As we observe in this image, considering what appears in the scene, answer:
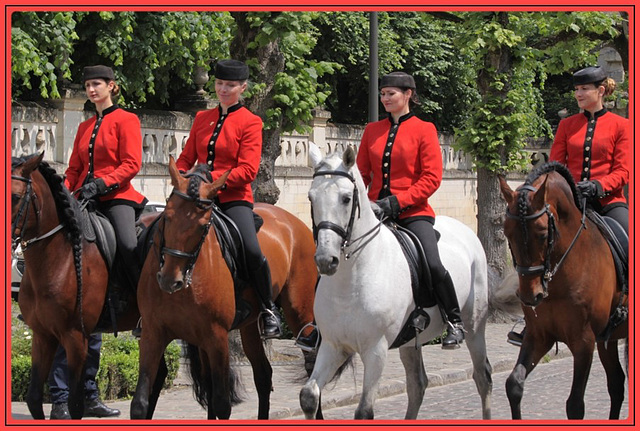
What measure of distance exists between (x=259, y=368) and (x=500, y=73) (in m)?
10.9

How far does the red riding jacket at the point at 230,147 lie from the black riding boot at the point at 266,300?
0.63 m

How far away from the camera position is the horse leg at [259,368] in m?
10.4

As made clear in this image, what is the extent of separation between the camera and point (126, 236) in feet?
32.9

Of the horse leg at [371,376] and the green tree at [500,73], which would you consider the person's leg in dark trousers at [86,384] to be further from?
the green tree at [500,73]

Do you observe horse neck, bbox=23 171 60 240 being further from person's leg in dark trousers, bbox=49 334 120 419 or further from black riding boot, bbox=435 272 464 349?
black riding boot, bbox=435 272 464 349

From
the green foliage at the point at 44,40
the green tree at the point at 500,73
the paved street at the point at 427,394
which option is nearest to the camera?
the paved street at the point at 427,394

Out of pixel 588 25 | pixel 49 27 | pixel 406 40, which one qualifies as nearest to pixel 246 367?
pixel 588 25

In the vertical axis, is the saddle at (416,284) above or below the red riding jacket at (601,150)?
below

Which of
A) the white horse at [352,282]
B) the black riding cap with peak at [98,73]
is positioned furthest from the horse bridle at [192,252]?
the black riding cap with peak at [98,73]

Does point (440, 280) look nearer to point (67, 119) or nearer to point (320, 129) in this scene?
point (67, 119)

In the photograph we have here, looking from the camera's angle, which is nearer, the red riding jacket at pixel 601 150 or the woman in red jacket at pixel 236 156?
the woman in red jacket at pixel 236 156

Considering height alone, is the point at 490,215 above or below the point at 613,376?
below

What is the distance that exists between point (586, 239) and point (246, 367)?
6.06 m

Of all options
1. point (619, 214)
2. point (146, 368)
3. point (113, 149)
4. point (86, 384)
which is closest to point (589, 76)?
point (619, 214)
